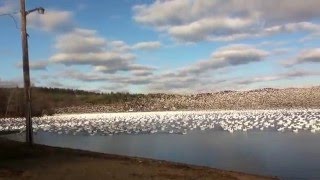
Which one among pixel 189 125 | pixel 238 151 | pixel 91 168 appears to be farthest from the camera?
pixel 189 125

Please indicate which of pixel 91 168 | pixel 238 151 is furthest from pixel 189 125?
pixel 91 168

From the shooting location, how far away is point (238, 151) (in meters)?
21.8

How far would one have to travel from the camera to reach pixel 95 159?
1703 centimetres

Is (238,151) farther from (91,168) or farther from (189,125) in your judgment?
(189,125)

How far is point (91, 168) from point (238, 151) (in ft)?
30.1

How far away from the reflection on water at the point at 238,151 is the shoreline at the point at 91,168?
7.87 ft

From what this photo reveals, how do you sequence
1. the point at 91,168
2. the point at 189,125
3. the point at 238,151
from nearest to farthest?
1. the point at 91,168
2. the point at 238,151
3. the point at 189,125

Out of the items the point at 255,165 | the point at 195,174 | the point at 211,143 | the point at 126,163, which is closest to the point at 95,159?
the point at 126,163

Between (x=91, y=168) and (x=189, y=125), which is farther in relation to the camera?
(x=189, y=125)

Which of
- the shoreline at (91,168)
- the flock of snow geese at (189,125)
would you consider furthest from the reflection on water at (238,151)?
the flock of snow geese at (189,125)

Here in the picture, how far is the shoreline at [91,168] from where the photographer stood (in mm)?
13188

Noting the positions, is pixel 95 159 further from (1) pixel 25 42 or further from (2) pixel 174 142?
(2) pixel 174 142

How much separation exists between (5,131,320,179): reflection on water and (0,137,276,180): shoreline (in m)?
2.40

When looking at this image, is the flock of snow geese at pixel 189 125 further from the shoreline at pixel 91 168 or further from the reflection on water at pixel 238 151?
the shoreline at pixel 91 168
